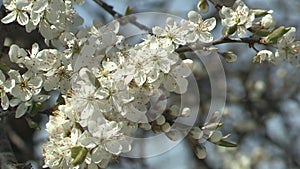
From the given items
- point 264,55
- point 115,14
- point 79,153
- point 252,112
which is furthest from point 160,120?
point 252,112

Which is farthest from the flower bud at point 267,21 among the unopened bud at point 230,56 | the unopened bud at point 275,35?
the unopened bud at point 230,56

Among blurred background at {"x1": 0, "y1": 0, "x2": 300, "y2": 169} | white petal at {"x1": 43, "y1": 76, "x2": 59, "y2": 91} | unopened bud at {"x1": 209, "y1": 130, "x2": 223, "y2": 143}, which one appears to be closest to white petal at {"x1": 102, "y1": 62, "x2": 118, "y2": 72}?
white petal at {"x1": 43, "y1": 76, "x2": 59, "y2": 91}

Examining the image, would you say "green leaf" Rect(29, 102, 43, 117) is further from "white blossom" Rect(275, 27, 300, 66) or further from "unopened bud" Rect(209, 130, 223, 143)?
"white blossom" Rect(275, 27, 300, 66)

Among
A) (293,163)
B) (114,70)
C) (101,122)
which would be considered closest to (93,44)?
(114,70)

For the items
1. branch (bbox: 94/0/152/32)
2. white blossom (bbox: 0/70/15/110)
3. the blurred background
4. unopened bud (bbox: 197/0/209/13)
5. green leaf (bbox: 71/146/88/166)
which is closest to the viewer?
green leaf (bbox: 71/146/88/166)

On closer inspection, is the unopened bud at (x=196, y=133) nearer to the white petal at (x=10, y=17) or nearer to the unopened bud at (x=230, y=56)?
the unopened bud at (x=230, y=56)

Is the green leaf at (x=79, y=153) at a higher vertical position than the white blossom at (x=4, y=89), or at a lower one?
lower

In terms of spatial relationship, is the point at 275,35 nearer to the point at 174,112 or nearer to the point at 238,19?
the point at 238,19

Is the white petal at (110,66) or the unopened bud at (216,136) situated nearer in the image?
the white petal at (110,66)

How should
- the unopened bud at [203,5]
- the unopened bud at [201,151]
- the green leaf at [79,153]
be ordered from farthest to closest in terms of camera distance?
the unopened bud at [203,5] < the unopened bud at [201,151] < the green leaf at [79,153]

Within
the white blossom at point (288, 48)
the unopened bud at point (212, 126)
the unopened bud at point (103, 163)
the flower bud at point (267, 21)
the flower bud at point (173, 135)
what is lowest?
the unopened bud at point (212, 126)

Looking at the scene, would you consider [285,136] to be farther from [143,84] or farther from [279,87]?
[143,84]
